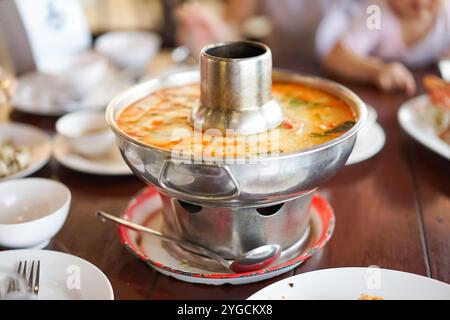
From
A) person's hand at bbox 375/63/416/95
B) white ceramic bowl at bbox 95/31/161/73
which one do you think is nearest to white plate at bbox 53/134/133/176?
white ceramic bowl at bbox 95/31/161/73

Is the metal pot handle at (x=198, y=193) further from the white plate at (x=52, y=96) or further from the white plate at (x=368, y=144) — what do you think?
the white plate at (x=52, y=96)

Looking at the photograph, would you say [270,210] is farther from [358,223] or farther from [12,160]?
[12,160]

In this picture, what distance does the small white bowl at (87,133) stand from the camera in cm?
162

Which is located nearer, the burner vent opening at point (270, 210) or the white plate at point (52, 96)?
the burner vent opening at point (270, 210)

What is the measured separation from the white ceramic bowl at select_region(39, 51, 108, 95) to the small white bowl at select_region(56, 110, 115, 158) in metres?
0.33

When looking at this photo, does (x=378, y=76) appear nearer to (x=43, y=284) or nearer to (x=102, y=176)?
(x=102, y=176)

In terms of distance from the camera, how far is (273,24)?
2.94 metres

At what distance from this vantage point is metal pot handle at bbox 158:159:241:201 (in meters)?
0.95

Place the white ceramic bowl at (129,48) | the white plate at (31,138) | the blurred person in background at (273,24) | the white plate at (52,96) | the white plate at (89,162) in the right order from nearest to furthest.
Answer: the white plate at (89,162) → the white plate at (31,138) → the white plate at (52,96) → the white ceramic bowl at (129,48) → the blurred person in background at (273,24)

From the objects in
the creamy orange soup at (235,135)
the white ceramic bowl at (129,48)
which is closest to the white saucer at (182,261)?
the creamy orange soup at (235,135)

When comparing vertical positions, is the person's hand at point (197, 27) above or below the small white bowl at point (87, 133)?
above

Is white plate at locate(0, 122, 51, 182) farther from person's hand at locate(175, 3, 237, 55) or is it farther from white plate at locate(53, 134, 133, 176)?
person's hand at locate(175, 3, 237, 55)

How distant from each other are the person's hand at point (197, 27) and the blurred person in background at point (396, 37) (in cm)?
49

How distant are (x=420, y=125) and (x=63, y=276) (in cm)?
121
